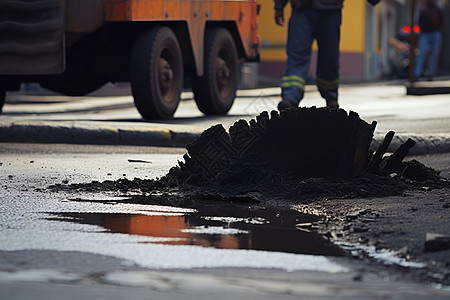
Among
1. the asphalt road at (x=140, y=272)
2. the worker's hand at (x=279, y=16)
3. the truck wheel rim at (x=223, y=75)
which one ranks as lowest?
the asphalt road at (x=140, y=272)

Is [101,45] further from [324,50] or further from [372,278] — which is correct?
[372,278]

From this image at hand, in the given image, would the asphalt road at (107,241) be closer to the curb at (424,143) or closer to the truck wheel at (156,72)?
the curb at (424,143)

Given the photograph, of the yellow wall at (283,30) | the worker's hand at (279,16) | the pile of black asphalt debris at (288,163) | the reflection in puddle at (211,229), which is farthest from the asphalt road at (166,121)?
the yellow wall at (283,30)

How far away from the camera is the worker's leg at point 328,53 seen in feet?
29.1

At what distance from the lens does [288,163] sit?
5141mm

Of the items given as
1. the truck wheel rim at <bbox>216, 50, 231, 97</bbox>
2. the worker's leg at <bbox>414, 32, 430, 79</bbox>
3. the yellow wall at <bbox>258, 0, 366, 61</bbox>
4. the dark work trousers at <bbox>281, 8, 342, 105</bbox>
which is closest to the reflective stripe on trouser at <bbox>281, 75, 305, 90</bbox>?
the dark work trousers at <bbox>281, 8, 342, 105</bbox>

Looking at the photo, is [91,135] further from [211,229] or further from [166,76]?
[211,229]

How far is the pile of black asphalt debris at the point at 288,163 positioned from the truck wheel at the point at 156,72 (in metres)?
4.05

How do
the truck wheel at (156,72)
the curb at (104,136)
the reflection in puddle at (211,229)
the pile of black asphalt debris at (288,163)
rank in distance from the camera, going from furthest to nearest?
the truck wheel at (156,72) < the curb at (104,136) < the pile of black asphalt debris at (288,163) < the reflection in puddle at (211,229)

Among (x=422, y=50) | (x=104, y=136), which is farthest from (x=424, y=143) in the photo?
(x=422, y=50)

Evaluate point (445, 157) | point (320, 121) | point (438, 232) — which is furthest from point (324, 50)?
point (438, 232)

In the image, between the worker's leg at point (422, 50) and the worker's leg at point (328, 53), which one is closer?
the worker's leg at point (328, 53)

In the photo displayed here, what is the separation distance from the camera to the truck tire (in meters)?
10.6

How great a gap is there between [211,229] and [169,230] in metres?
0.16
